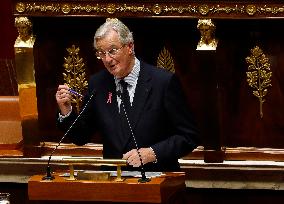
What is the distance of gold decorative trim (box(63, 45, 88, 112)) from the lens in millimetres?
4098

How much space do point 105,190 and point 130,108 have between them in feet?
1.37

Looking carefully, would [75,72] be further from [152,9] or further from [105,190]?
[105,190]

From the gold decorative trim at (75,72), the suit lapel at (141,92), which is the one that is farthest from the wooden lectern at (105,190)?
the gold decorative trim at (75,72)

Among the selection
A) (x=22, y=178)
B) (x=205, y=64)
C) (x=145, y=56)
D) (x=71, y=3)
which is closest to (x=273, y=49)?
(x=205, y=64)

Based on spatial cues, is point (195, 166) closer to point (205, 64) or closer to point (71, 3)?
point (205, 64)

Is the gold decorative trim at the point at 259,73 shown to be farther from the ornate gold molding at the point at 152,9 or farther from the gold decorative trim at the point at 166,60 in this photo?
the gold decorative trim at the point at 166,60

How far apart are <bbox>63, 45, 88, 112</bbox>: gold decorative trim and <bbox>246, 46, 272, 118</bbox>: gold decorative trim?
0.73 m

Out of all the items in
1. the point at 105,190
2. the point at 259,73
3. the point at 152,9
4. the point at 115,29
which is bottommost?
the point at 105,190

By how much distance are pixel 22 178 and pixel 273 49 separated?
4.13 feet

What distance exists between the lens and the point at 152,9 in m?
3.94

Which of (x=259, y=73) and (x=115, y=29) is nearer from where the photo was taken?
(x=115, y=29)

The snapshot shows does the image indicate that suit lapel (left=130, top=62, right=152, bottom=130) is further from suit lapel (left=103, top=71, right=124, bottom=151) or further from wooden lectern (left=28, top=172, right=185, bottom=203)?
wooden lectern (left=28, top=172, right=185, bottom=203)

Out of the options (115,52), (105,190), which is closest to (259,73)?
(115,52)

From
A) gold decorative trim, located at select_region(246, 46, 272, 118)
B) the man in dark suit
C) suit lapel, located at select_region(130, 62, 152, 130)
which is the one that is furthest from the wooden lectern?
gold decorative trim, located at select_region(246, 46, 272, 118)
